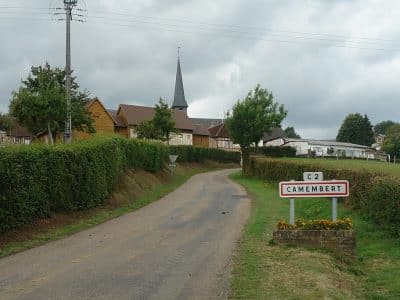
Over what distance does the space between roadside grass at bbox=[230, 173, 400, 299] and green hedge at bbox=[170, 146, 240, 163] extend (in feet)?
155

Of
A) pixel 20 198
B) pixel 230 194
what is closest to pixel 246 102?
pixel 230 194

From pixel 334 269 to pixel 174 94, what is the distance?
101 m

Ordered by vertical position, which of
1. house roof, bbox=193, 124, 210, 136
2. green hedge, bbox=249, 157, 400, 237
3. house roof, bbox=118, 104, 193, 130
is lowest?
green hedge, bbox=249, 157, 400, 237

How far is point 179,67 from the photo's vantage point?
104812 millimetres

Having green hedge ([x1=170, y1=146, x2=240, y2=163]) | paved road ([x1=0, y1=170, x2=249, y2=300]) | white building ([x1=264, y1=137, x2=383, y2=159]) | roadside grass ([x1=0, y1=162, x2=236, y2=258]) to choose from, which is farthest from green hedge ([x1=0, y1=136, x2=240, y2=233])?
white building ([x1=264, y1=137, x2=383, y2=159])

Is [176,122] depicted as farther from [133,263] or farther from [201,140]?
[133,263]

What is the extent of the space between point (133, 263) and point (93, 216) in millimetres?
9366

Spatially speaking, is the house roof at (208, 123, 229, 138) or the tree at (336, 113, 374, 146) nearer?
the house roof at (208, 123, 229, 138)

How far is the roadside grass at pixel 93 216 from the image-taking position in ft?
48.9

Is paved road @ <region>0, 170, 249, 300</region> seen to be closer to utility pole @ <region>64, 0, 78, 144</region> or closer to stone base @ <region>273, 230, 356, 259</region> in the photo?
stone base @ <region>273, 230, 356, 259</region>

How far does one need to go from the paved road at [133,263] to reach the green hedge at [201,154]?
43.4 metres

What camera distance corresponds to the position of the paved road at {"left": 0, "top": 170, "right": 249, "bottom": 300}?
29.9 feet

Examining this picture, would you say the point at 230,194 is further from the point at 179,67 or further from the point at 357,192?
the point at 179,67

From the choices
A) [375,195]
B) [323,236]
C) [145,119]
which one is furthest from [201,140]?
[323,236]
